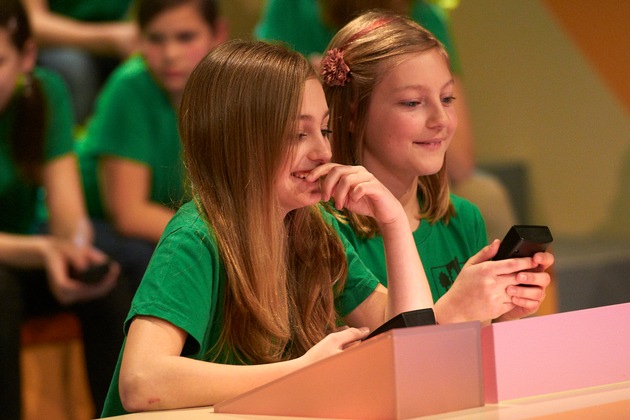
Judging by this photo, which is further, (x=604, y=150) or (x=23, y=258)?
(x=604, y=150)

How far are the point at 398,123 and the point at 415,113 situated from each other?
0.04 metres

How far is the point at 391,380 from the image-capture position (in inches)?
41.3

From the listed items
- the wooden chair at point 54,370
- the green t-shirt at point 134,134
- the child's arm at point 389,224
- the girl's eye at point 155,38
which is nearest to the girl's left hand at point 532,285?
the child's arm at point 389,224

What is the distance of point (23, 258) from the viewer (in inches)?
104

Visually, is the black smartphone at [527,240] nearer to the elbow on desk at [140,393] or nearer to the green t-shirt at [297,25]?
the elbow on desk at [140,393]

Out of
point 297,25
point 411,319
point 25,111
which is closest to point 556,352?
point 411,319

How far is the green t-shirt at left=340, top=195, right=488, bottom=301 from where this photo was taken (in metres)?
1.84

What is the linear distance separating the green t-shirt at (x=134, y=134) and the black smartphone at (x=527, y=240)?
5.07 feet

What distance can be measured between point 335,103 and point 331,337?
716 millimetres

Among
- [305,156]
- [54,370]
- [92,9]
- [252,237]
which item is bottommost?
[54,370]

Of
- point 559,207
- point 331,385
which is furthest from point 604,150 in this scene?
point 331,385

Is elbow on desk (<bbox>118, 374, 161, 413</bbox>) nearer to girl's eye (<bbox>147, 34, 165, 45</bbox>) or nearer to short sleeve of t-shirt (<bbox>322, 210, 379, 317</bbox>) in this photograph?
short sleeve of t-shirt (<bbox>322, 210, 379, 317</bbox>)

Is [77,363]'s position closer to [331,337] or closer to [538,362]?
[331,337]

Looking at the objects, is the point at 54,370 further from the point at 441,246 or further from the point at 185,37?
the point at 441,246
